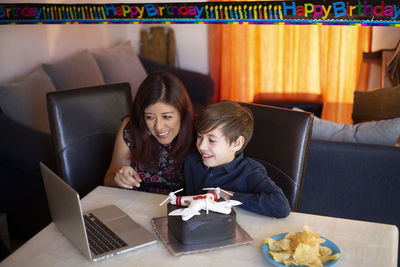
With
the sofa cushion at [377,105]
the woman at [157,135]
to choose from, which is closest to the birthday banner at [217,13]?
the woman at [157,135]

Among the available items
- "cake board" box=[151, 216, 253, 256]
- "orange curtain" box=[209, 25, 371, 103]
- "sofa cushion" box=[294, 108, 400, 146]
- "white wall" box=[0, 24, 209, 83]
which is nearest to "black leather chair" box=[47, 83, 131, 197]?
"cake board" box=[151, 216, 253, 256]

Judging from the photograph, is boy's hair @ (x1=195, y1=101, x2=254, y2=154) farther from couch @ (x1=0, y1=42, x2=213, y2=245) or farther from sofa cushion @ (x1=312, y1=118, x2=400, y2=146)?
couch @ (x1=0, y1=42, x2=213, y2=245)

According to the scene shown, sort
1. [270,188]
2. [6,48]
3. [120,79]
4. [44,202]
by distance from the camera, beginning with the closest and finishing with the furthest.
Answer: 1. [270,188]
2. [44,202]
3. [6,48]
4. [120,79]

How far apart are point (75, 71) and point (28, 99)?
0.49 meters

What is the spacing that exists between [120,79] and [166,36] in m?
0.89

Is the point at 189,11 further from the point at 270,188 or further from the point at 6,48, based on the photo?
the point at 6,48

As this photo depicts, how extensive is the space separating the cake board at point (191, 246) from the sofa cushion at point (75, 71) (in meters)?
1.79

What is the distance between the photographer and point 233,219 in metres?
1.09

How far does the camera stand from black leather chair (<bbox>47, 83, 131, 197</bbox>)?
1768 mm

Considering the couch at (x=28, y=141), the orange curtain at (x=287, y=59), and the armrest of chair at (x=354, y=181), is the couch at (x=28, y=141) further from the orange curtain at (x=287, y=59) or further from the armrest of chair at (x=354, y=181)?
the orange curtain at (x=287, y=59)

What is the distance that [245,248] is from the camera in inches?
43.1

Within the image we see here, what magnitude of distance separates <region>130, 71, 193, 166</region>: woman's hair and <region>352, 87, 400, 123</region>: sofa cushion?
112 cm

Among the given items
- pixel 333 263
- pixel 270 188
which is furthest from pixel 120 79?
pixel 333 263

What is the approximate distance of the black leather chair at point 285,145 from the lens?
149cm
